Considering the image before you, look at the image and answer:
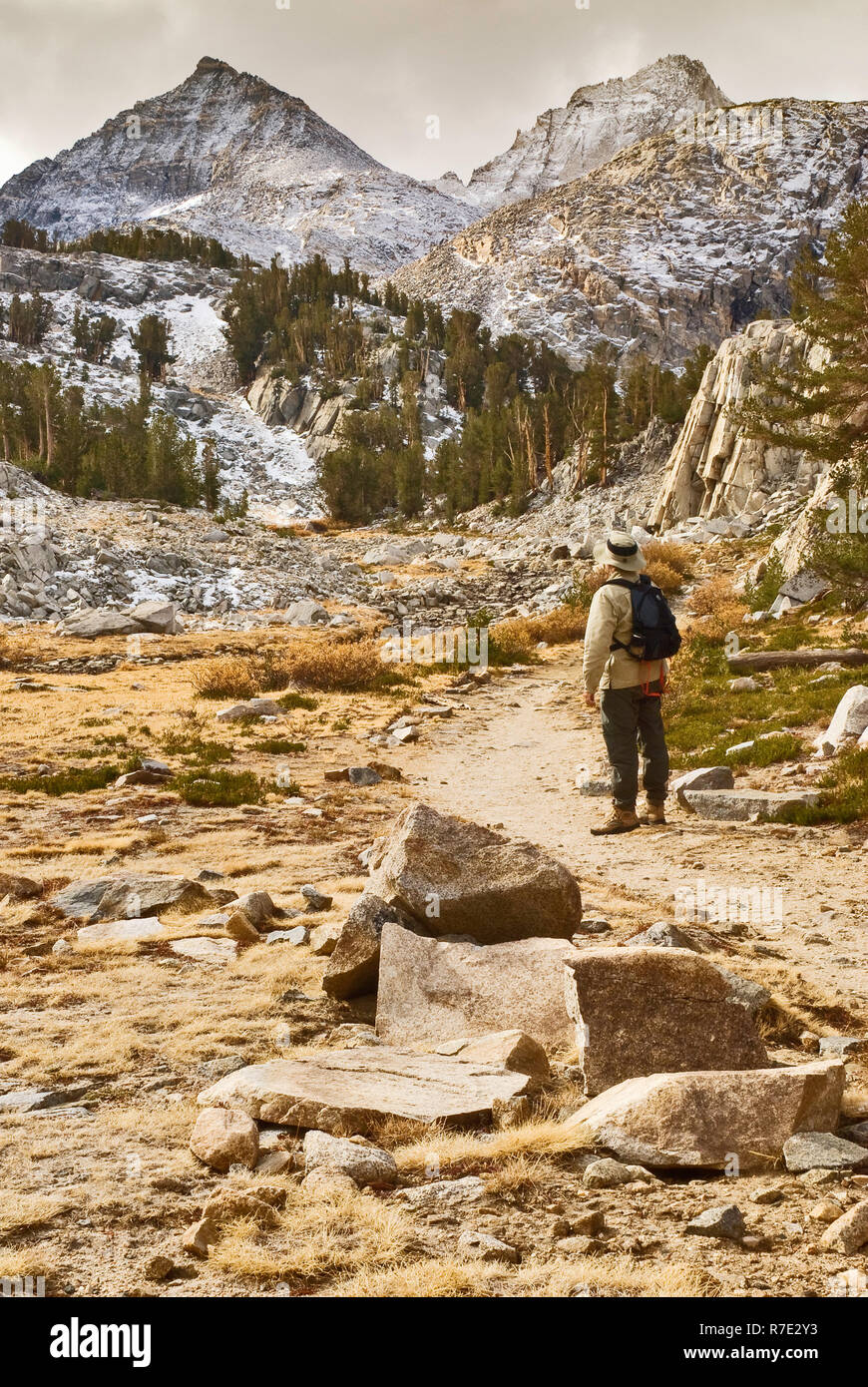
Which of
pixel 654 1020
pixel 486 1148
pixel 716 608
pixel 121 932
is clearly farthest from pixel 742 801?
pixel 716 608

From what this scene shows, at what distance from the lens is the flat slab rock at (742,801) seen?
32.7 ft

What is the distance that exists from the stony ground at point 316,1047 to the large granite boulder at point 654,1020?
309 millimetres

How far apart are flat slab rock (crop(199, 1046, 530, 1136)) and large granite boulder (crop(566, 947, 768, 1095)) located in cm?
43

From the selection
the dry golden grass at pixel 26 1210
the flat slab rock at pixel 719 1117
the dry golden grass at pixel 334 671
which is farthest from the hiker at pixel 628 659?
the dry golden grass at pixel 334 671

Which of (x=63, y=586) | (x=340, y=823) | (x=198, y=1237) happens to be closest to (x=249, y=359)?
(x=63, y=586)

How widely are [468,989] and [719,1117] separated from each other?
6.56ft

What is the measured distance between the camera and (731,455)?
146 feet

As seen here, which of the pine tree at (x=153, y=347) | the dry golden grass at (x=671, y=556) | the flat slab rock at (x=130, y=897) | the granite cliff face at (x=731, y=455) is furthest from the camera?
the pine tree at (x=153, y=347)

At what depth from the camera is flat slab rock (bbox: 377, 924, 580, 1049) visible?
5.24m

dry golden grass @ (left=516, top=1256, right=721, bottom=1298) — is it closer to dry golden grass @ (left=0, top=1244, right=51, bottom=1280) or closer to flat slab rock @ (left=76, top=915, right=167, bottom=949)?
dry golden grass @ (left=0, top=1244, right=51, bottom=1280)

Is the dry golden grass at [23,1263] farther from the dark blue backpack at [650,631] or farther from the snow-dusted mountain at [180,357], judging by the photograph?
the snow-dusted mountain at [180,357]

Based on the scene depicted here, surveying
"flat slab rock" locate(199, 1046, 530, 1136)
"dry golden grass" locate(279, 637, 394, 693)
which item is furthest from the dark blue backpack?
"dry golden grass" locate(279, 637, 394, 693)

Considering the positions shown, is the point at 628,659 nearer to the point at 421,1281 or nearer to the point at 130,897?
the point at 130,897
